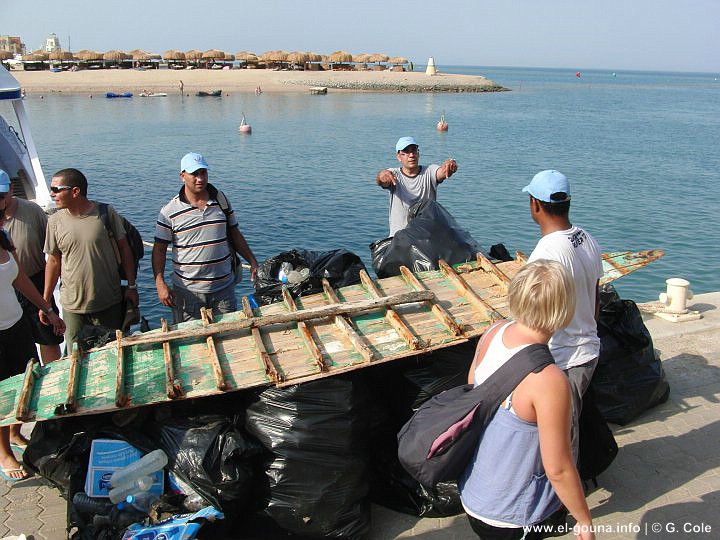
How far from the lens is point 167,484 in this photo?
3.22 meters

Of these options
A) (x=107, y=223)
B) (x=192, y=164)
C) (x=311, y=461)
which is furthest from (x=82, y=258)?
(x=311, y=461)

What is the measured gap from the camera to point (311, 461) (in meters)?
3.22

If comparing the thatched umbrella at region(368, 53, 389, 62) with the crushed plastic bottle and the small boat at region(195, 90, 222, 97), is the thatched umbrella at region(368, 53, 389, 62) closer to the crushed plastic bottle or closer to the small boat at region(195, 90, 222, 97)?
the small boat at region(195, 90, 222, 97)

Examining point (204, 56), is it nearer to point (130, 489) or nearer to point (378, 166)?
point (378, 166)

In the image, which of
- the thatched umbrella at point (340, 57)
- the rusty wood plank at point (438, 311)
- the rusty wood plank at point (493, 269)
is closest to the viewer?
the rusty wood plank at point (438, 311)

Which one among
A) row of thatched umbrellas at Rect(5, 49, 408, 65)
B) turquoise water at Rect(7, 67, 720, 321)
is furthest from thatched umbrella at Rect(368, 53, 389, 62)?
turquoise water at Rect(7, 67, 720, 321)

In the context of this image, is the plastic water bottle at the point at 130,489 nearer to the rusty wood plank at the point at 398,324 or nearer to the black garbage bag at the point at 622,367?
the rusty wood plank at the point at 398,324

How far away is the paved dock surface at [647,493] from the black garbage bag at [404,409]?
0.09 meters

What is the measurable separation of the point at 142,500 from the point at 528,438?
2028 mm

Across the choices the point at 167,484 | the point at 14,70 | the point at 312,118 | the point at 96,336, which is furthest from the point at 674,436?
the point at 14,70

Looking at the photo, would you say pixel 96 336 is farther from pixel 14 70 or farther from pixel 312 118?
pixel 14 70

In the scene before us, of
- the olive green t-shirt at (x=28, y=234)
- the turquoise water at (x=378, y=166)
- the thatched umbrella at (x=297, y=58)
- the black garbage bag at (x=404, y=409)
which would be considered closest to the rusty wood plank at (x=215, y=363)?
the black garbage bag at (x=404, y=409)

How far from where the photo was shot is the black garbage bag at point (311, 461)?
320 centimetres

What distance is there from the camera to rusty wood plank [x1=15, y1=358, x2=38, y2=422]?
116 inches
